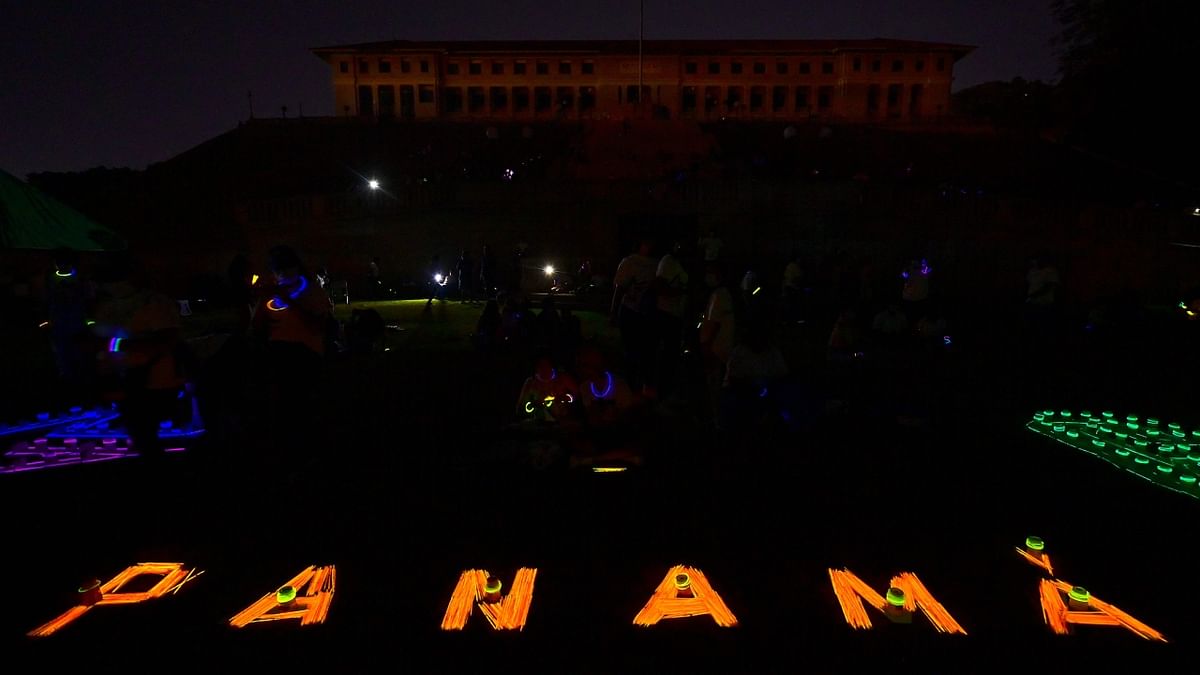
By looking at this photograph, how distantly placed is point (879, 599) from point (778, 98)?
63.4 meters

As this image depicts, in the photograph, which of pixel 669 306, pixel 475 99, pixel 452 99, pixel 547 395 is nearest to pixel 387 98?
pixel 452 99

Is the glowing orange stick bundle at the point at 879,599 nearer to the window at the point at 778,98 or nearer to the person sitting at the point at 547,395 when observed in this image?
the person sitting at the point at 547,395

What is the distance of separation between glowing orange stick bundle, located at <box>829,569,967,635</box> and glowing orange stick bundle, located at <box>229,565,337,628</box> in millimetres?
2983

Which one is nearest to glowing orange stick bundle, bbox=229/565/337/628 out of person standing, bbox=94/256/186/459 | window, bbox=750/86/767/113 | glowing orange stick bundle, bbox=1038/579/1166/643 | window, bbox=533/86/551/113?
person standing, bbox=94/256/186/459

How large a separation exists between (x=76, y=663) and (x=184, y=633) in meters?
0.47

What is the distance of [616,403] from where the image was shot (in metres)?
6.44

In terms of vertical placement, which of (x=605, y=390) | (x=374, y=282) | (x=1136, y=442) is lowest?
(x=1136, y=442)

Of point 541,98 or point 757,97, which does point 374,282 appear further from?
point 757,97

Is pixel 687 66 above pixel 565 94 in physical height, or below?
above

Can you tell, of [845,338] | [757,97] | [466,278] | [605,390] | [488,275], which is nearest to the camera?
[605,390]

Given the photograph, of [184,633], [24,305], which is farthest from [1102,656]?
[24,305]

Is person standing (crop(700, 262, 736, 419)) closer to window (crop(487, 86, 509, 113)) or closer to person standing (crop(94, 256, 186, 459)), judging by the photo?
person standing (crop(94, 256, 186, 459))

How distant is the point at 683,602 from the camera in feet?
13.2

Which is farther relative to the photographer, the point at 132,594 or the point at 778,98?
the point at 778,98
